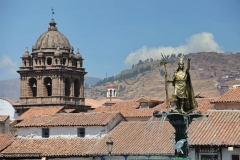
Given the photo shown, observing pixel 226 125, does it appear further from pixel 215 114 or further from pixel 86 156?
pixel 86 156

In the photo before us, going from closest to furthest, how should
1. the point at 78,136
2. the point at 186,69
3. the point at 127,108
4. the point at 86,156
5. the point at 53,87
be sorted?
the point at 186,69 → the point at 86,156 → the point at 78,136 → the point at 127,108 → the point at 53,87

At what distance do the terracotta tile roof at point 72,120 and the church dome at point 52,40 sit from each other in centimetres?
4009

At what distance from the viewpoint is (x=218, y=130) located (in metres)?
49.4

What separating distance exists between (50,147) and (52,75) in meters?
42.3

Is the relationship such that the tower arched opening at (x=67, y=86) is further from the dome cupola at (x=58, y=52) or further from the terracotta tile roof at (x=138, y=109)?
the terracotta tile roof at (x=138, y=109)

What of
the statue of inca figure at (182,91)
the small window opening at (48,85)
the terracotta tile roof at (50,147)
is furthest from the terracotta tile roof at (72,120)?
the small window opening at (48,85)

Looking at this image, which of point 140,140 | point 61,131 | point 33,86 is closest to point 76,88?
point 33,86

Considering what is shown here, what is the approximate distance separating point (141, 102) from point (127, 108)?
5.48 ft

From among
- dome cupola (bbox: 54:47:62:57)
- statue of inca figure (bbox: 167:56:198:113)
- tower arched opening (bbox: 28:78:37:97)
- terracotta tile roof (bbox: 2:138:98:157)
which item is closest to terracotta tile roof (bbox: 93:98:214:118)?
terracotta tile roof (bbox: 2:138:98:157)

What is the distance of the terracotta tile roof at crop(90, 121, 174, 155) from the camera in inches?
2048

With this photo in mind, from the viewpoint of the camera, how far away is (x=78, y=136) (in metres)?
60.1

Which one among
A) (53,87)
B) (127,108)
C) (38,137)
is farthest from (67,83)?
(38,137)

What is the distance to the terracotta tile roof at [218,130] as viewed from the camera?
47906mm

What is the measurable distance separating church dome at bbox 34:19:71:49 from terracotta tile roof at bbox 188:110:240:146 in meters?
53.6
